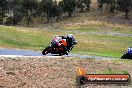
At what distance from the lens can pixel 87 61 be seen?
22312mm

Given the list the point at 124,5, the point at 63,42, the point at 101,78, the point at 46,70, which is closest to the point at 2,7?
the point at 124,5

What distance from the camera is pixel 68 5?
10625cm

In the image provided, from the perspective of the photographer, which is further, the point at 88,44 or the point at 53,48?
the point at 88,44

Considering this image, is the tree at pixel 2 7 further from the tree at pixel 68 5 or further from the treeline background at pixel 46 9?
the tree at pixel 68 5

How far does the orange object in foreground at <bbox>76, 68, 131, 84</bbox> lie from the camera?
18125 millimetres

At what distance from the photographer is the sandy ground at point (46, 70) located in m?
17.7

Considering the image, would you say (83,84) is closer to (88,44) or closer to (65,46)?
(65,46)

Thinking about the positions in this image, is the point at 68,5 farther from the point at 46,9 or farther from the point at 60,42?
the point at 60,42

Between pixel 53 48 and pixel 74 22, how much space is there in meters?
70.4

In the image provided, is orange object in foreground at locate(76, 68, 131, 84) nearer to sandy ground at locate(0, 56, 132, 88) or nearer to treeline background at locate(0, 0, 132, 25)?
sandy ground at locate(0, 56, 132, 88)

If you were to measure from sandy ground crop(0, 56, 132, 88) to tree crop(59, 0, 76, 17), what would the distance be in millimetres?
84322

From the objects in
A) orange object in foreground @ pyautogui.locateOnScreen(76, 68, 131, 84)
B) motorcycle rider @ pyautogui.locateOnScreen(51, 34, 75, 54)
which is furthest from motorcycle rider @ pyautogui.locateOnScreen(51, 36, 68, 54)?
orange object in foreground @ pyautogui.locateOnScreen(76, 68, 131, 84)

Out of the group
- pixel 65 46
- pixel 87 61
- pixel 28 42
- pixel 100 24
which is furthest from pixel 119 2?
pixel 87 61

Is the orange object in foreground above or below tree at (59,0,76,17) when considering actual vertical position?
above
